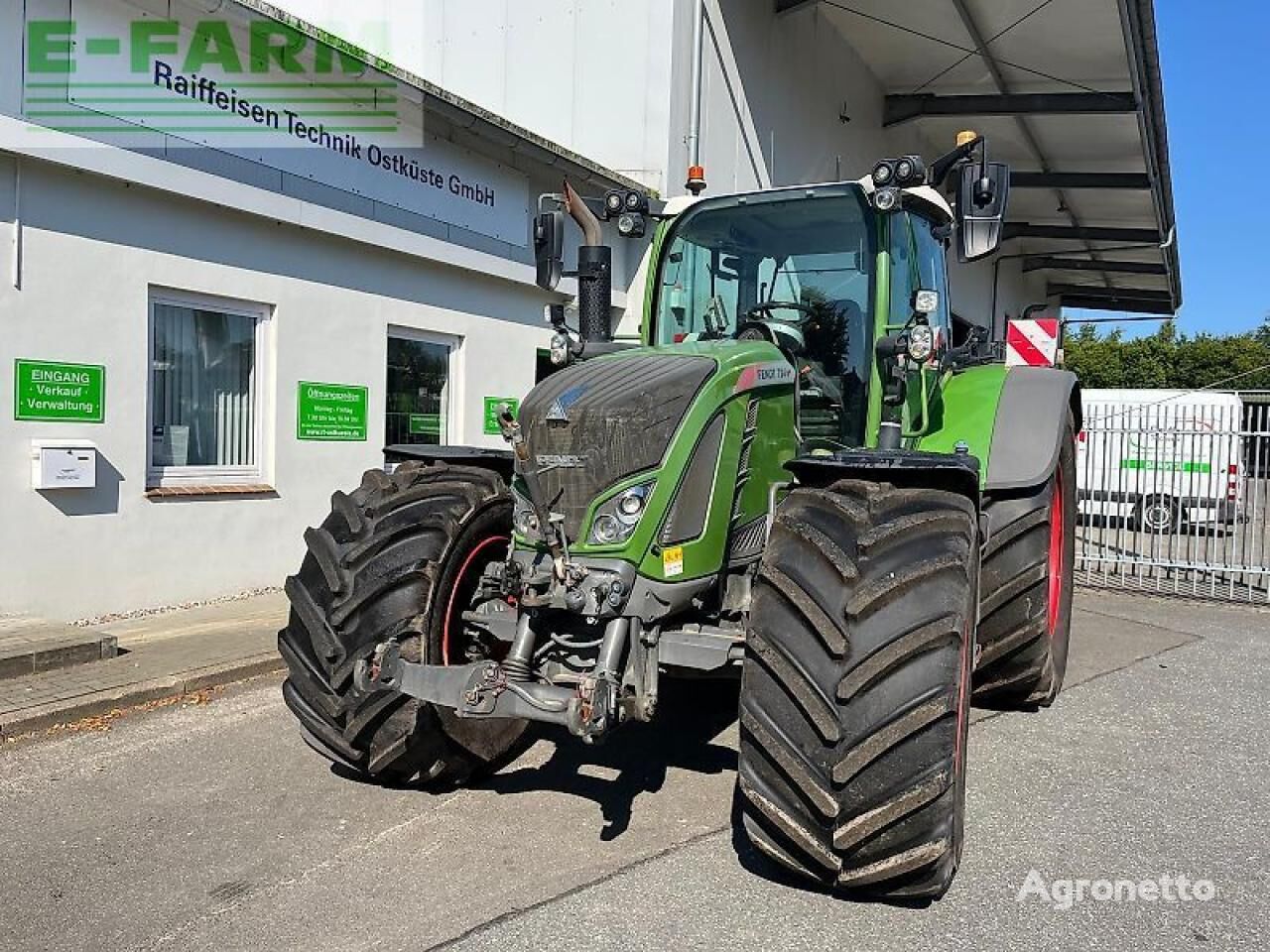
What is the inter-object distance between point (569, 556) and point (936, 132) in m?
17.7

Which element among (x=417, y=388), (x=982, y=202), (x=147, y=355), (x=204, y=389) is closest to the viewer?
(x=982, y=202)

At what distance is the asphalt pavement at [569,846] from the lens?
3223mm

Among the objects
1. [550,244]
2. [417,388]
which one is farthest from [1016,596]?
[417,388]

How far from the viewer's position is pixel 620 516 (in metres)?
3.71

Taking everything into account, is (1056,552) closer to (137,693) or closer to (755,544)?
(755,544)

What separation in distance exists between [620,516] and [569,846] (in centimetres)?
118

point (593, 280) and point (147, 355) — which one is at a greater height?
point (593, 280)

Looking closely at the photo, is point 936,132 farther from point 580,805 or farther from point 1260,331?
point 1260,331

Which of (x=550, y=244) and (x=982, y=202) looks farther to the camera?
(x=550, y=244)

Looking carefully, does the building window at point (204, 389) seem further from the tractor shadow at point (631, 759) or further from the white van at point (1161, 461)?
the white van at point (1161, 461)

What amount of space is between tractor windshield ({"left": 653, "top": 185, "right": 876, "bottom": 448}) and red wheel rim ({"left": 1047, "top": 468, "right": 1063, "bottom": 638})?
6.01 ft

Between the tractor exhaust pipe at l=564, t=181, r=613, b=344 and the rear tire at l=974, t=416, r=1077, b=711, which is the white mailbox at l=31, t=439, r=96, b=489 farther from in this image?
the rear tire at l=974, t=416, r=1077, b=711

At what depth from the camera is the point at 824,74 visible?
15.3m

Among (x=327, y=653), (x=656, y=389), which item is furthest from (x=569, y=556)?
(x=327, y=653)
